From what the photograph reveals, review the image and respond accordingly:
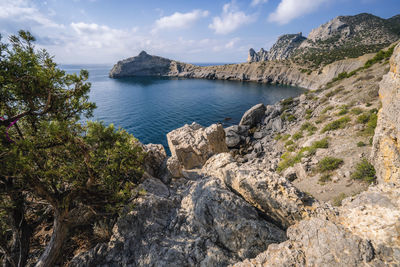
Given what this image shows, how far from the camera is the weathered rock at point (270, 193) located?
7.14m

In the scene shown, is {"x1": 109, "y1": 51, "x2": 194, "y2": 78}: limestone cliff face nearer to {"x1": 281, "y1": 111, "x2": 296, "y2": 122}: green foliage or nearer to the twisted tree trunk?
{"x1": 281, "y1": 111, "x2": 296, "y2": 122}: green foliage

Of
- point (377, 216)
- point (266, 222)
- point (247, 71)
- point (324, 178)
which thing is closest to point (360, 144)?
point (324, 178)

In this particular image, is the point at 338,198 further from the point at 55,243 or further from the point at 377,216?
the point at 55,243

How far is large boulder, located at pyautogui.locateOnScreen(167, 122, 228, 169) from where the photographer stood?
20.2 m

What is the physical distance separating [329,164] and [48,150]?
20.1 meters

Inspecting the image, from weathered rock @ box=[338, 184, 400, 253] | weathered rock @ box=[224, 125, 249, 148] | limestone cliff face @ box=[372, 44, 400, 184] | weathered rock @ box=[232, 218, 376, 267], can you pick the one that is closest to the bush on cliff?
weathered rock @ box=[232, 218, 376, 267]

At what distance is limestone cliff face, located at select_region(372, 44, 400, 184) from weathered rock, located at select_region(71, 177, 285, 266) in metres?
7.46

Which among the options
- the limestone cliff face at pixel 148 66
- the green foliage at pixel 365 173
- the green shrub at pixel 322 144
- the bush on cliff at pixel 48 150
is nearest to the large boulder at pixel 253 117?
the green shrub at pixel 322 144

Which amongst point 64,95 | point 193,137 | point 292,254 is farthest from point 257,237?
point 193,137

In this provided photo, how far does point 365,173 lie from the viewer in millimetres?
12648

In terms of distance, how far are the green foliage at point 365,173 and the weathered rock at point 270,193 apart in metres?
9.08

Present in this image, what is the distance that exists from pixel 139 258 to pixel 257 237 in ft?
16.1

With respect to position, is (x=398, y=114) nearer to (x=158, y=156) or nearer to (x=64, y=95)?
(x=64, y=95)

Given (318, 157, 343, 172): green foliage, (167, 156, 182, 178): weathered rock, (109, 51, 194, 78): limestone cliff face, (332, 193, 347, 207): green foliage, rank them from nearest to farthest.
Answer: (332, 193, 347, 207): green foliage → (318, 157, 343, 172): green foliage → (167, 156, 182, 178): weathered rock → (109, 51, 194, 78): limestone cliff face
